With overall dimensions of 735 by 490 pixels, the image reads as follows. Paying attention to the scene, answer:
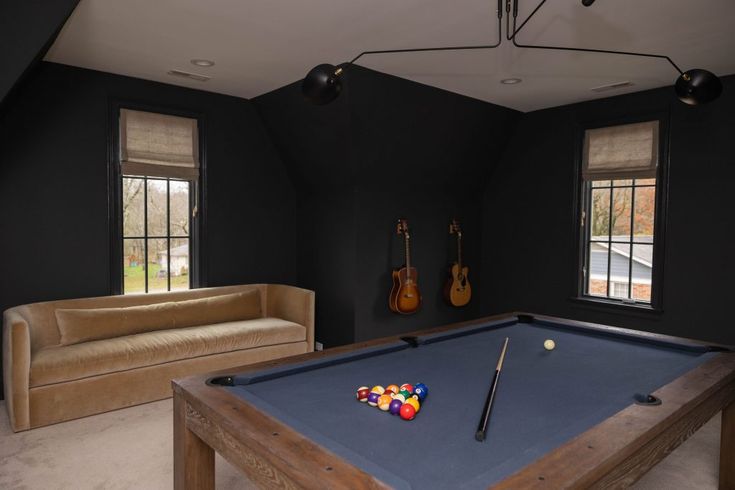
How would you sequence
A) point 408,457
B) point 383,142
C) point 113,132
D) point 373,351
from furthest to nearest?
point 383,142 < point 113,132 < point 373,351 < point 408,457

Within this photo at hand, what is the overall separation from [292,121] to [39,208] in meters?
2.09

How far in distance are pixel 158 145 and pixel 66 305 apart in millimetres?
1456

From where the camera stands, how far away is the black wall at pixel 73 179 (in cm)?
362

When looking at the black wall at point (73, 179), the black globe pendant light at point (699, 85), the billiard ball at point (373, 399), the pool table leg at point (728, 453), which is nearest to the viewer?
the billiard ball at point (373, 399)

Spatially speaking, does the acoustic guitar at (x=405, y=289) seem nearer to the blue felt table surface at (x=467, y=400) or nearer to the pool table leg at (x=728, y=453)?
the blue felt table surface at (x=467, y=400)

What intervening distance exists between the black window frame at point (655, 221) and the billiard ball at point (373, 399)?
11.6ft

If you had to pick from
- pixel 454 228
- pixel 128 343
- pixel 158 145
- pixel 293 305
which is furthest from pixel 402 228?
pixel 128 343

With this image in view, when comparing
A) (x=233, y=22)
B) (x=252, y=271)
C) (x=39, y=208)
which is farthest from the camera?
(x=252, y=271)

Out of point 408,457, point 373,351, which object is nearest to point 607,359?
point 373,351

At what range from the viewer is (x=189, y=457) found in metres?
1.77

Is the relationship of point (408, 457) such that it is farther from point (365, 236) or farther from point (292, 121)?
point (292, 121)

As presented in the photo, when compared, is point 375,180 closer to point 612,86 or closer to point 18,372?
point 612,86

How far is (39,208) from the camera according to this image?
3727mm

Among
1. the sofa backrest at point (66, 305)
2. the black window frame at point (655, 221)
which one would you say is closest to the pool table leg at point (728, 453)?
the black window frame at point (655, 221)
